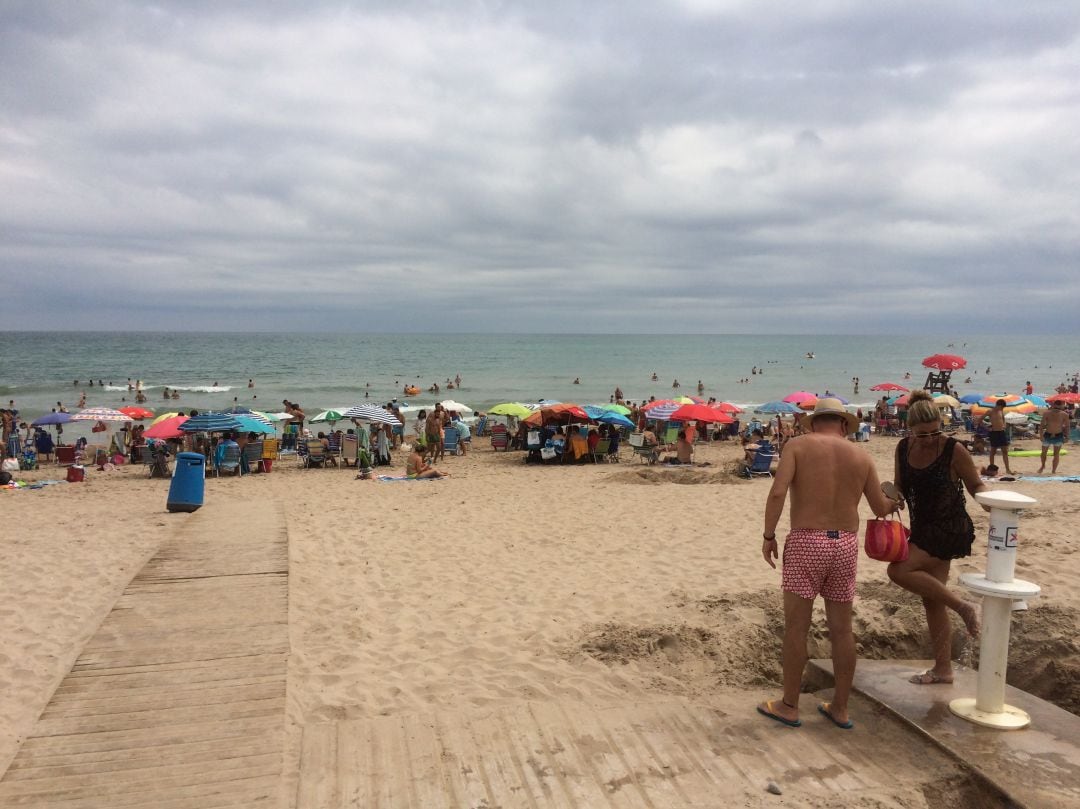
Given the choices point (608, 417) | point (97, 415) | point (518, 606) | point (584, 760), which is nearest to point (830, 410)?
point (584, 760)

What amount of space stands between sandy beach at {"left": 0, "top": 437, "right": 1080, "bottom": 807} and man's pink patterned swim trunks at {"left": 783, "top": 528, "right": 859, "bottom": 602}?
66 cm

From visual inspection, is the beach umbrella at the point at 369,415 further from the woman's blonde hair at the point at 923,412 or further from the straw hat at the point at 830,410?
the woman's blonde hair at the point at 923,412

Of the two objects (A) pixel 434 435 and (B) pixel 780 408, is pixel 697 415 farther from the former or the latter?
(B) pixel 780 408

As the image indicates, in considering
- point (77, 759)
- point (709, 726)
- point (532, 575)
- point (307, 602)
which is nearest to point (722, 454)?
point (532, 575)

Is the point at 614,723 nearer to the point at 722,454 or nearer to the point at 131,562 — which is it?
the point at 131,562

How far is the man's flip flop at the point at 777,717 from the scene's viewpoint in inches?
134

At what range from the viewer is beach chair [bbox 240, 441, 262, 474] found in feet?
48.4

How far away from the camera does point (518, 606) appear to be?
221 inches

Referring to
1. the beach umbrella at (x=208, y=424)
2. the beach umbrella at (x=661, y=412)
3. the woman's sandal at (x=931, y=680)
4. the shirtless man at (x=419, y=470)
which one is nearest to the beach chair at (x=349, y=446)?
the beach umbrella at (x=208, y=424)

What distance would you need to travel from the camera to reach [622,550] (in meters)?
7.46

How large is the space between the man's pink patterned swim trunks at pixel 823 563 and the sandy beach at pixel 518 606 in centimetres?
66

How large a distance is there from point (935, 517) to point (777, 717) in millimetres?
1253

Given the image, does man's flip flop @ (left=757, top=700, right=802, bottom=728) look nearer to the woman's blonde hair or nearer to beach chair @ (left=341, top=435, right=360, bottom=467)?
the woman's blonde hair

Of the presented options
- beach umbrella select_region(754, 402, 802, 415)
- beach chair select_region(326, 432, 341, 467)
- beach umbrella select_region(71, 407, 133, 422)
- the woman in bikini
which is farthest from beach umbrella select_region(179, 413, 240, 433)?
beach umbrella select_region(754, 402, 802, 415)
